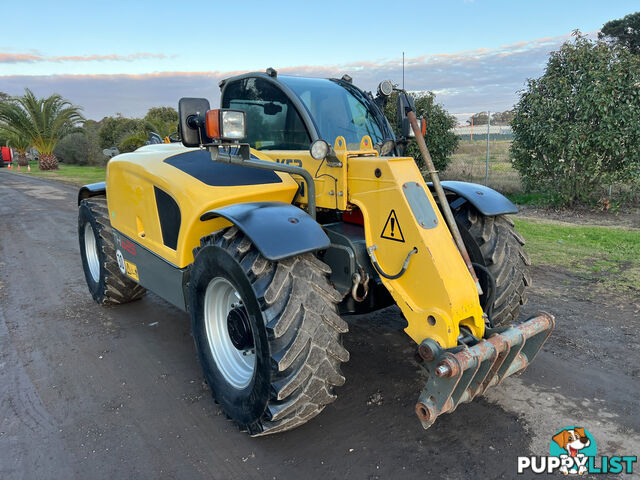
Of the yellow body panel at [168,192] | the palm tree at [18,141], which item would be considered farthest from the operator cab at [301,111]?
the palm tree at [18,141]

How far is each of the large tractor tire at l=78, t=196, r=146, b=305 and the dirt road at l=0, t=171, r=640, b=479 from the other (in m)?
0.24

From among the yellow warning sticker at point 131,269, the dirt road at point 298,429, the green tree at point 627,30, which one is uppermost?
the green tree at point 627,30

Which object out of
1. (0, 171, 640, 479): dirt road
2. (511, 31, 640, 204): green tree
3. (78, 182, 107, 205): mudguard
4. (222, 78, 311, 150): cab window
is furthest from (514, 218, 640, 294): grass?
(78, 182, 107, 205): mudguard

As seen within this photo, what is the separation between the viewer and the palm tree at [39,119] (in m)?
28.2

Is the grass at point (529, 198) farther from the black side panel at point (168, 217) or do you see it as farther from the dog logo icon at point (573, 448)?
the black side panel at point (168, 217)

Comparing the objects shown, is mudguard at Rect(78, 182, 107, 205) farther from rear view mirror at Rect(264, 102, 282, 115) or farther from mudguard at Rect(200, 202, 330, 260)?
mudguard at Rect(200, 202, 330, 260)

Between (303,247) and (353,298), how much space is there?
31.9 inches

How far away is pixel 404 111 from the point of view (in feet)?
11.4

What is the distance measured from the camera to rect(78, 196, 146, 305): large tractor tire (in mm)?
5191

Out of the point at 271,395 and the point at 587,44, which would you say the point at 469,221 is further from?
the point at 587,44

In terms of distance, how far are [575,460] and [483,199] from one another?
6.31 feet

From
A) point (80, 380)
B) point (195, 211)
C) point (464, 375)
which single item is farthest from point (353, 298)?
point (80, 380)

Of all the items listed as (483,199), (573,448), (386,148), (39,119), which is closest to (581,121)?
(483,199)

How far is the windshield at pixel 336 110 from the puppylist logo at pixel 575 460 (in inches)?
96.3
